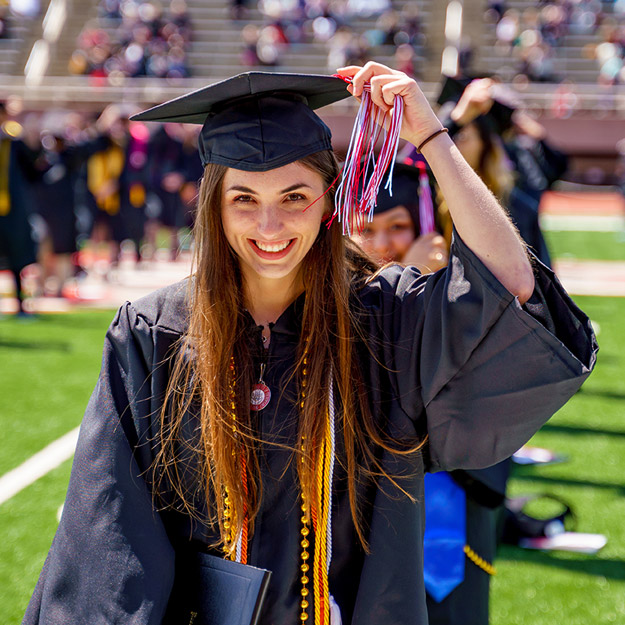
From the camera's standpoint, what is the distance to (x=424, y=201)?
9.65 ft

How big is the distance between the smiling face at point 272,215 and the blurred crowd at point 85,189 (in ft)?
17.0

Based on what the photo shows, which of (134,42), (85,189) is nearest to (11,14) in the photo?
(134,42)

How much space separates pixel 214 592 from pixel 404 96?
3.37ft

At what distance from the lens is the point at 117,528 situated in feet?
5.41

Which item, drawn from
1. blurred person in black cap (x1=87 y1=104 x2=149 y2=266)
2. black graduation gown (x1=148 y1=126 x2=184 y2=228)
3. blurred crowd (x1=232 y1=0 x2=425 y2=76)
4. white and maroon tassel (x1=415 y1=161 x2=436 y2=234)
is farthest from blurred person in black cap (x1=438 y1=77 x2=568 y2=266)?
blurred crowd (x1=232 y1=0 x2=425 y2=76)

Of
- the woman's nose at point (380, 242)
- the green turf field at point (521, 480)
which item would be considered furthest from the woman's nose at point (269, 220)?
the green turf field at point (521, 480)

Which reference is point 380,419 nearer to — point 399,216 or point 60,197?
point 399,216

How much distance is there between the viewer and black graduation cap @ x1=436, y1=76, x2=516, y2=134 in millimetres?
3682

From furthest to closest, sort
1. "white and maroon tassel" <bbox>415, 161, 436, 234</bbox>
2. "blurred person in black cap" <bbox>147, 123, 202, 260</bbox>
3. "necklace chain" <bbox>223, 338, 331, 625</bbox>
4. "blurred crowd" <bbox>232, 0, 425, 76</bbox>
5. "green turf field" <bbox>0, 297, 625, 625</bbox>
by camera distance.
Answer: "blurred crowd" <bbox>232, 0, 425, 76</bbox>, "blurred person in black cap" <bbox>147, 123, 202, 260</bbox>, "green turf field" <bbox>0, 297, 625, 625</bbox>, "white and maroon tassel" <bbox>415, 161, 436, 234</bbox>, "necklace chain" <bbox>223, 338, 331, 625</bbox>

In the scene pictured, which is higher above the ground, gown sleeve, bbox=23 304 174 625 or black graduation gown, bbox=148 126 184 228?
gown sleeve, bbox=23 304 174 625

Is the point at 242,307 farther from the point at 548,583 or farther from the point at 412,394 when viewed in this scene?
the point at 548,583

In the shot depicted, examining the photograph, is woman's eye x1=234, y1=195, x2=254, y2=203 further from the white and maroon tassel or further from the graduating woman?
the white and maroon tassel

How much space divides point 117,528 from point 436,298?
76 cm

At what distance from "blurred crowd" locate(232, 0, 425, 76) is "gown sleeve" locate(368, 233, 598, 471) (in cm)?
2261
